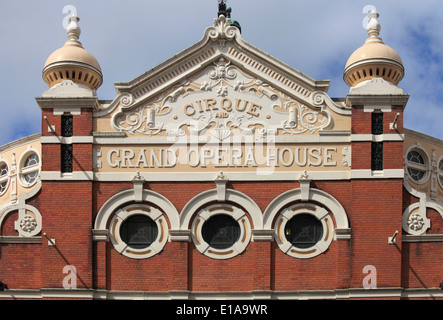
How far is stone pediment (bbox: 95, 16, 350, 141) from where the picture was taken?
29.3m

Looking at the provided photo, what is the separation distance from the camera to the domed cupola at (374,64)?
2959 cm

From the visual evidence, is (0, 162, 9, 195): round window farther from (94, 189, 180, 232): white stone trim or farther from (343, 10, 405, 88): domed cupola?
(343, 10, 405, 88): domed cupola

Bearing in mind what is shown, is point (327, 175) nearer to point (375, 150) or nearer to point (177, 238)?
point (375, 150)

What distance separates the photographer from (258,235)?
93.0 ft

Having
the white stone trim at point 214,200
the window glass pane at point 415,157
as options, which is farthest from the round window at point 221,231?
the window glass pane at point 415,157

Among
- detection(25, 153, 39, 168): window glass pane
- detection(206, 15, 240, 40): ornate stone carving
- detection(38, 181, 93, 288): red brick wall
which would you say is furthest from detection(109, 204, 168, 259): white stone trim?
detection(25, 153, 39, 168): window glass pane

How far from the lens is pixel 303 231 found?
28.6 m

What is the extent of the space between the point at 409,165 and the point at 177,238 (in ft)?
29.6

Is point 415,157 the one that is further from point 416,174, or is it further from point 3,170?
point 3,170

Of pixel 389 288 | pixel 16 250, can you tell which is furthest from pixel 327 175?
pixel 16 250

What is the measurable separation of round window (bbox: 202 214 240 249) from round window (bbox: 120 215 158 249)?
1575mm

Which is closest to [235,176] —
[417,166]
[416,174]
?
[417,166]

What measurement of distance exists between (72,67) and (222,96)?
478 cm
